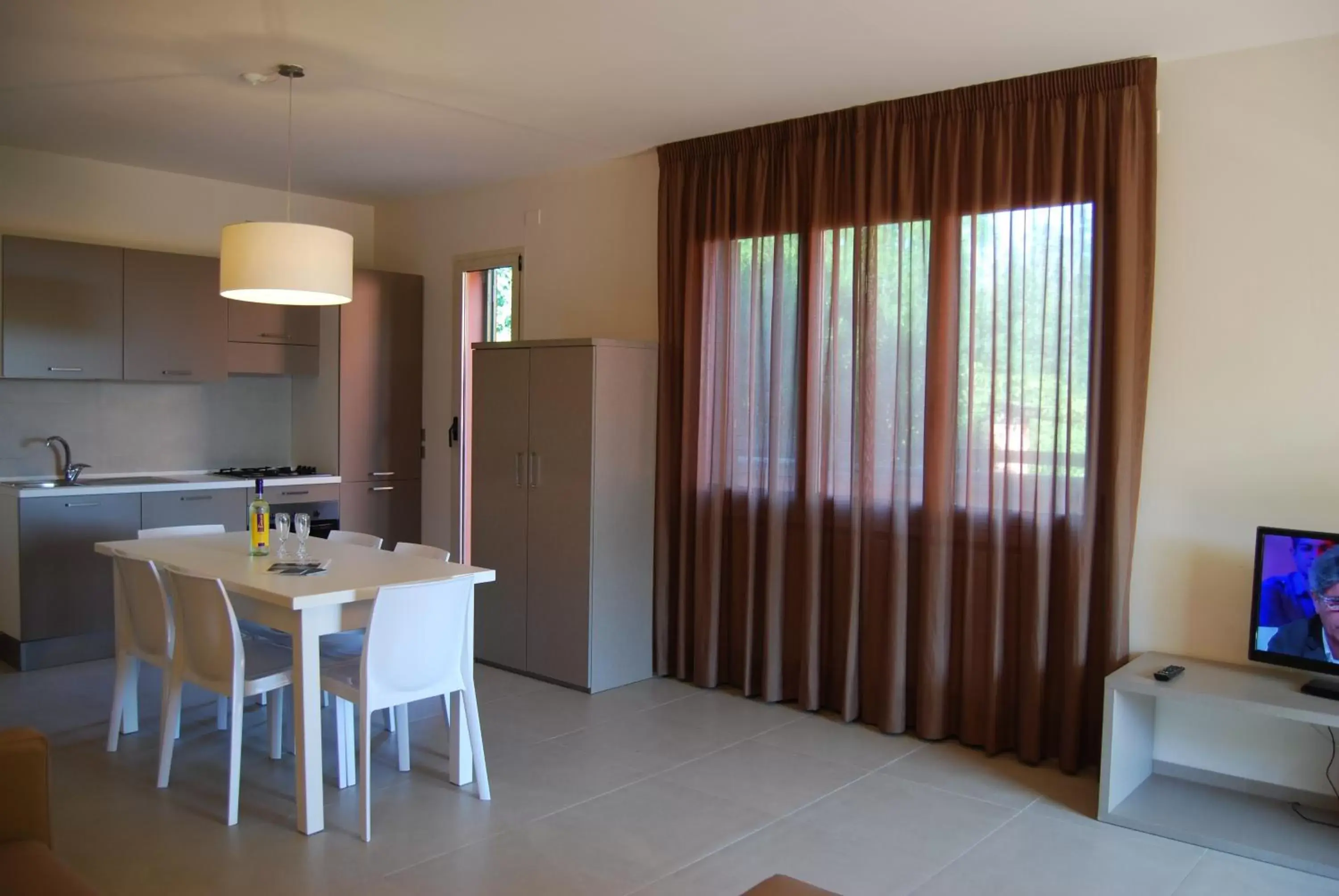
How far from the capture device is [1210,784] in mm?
3721

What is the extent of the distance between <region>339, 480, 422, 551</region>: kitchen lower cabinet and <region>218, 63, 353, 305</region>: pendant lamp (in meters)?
2.73

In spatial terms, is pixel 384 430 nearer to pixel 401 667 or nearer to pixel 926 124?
pixel 401 667

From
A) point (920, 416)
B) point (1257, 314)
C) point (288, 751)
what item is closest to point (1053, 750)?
point (920, 416)

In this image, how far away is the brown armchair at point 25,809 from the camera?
7.16ft

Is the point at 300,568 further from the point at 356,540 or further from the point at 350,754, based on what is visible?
the point at 356,540

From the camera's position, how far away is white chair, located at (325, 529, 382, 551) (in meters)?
4.52

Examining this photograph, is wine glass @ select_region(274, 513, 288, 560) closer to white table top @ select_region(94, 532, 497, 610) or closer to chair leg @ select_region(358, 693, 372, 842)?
white table top @ select_region(94, 532, 497, 610)

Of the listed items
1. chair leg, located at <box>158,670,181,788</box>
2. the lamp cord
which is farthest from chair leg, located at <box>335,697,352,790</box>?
the lamp cord

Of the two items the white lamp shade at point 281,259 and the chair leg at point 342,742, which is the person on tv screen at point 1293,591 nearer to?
the chair leg at point 342,742

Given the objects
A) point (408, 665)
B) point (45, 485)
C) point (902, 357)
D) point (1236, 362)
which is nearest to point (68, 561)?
point (45, 485)

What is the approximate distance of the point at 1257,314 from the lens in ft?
11.9

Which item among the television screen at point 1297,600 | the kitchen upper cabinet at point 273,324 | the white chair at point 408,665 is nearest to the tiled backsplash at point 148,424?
the kitchen upper cabinet at point 273,324

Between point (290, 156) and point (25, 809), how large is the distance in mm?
4177

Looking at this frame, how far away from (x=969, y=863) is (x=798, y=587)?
5.91 ft
